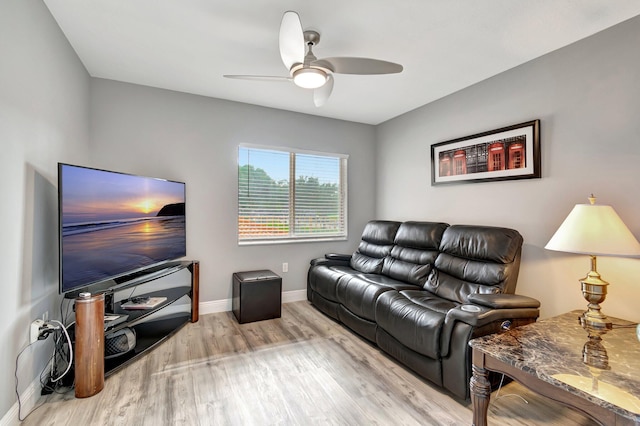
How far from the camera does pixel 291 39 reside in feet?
5.57

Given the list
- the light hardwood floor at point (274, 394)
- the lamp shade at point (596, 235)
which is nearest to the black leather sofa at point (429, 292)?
the light hardwood floor at point (274, 394)

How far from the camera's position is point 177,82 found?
306cm

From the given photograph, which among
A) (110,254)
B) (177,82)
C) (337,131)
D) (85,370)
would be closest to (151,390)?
(85,370)

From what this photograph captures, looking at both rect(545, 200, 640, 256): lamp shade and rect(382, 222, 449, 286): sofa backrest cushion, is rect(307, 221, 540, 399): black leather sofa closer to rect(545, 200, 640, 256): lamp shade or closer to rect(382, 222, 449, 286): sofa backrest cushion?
rect(382, 222, 449, 286): sofa backrest cushion

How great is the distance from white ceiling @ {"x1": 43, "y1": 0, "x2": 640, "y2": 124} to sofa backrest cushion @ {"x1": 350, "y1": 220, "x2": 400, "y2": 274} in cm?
163

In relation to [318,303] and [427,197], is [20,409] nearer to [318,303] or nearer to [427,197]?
[318,303]

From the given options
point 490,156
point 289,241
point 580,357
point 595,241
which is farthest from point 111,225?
point 490,156

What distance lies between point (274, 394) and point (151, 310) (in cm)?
131

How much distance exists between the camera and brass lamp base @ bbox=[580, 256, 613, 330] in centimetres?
178

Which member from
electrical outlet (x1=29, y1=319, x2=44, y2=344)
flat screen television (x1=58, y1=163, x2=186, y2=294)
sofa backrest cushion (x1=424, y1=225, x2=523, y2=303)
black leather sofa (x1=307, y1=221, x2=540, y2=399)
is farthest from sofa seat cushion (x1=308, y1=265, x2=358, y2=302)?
electrical outlet (x1=29, y1=319, x2=44, y2=344)

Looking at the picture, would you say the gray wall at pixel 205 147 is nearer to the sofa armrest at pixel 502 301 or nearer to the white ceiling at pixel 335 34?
the white ceiling at pixel 335 34

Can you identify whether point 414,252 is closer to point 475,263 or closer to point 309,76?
point 475,263

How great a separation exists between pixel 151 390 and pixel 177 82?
9.20ft

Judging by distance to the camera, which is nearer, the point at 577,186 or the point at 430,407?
the point at 430,407
